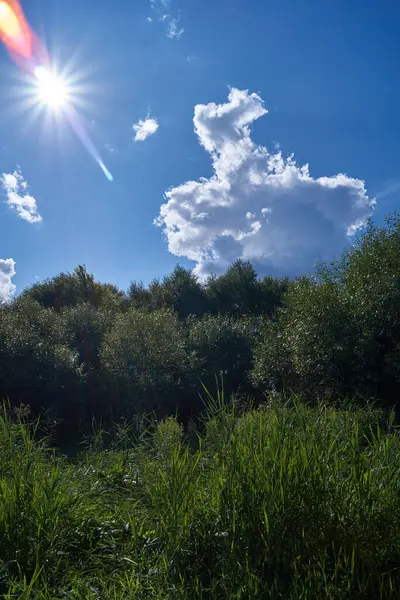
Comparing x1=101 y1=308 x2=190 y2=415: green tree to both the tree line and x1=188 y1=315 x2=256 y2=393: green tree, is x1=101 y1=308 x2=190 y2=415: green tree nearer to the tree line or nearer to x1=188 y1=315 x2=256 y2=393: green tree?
the tree line

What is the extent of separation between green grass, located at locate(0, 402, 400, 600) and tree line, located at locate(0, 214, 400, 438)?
772cm

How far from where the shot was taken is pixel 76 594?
2.73 metres

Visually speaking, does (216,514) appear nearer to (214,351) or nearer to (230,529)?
(230,529)

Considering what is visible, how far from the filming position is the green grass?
9.37 ft

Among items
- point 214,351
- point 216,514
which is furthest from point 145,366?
point 216,514

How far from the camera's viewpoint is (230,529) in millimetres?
3225

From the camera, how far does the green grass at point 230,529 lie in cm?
286

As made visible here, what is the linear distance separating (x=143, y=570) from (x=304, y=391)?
1254cm

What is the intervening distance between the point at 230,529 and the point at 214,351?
18130mm

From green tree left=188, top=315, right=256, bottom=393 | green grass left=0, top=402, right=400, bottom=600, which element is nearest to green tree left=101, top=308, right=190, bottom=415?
green tree left=188, top=315, right=256, bottom=393

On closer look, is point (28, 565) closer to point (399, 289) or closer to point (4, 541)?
point (4, 541)

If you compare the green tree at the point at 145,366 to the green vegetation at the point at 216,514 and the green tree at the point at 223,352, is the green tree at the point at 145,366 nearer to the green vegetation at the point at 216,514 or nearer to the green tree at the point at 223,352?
the green tree at the point at 223,352

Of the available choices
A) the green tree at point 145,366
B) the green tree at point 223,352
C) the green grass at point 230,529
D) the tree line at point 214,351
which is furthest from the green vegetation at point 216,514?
the green tree at point 223,352

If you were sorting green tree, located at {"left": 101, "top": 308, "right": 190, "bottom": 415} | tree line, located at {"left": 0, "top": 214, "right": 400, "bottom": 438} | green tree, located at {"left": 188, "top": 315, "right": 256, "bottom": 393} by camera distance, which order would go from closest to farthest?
1. tree line, located at {"left": 0, "top": 214, "right": 400, "bottom": 438}
2. green tree, located at {"left": 101, "top": 308, "right": 190, "bottom": 415}
3. green tree, located at {"left": 188, "top": 315, "right": 256, "bottom": 393}
